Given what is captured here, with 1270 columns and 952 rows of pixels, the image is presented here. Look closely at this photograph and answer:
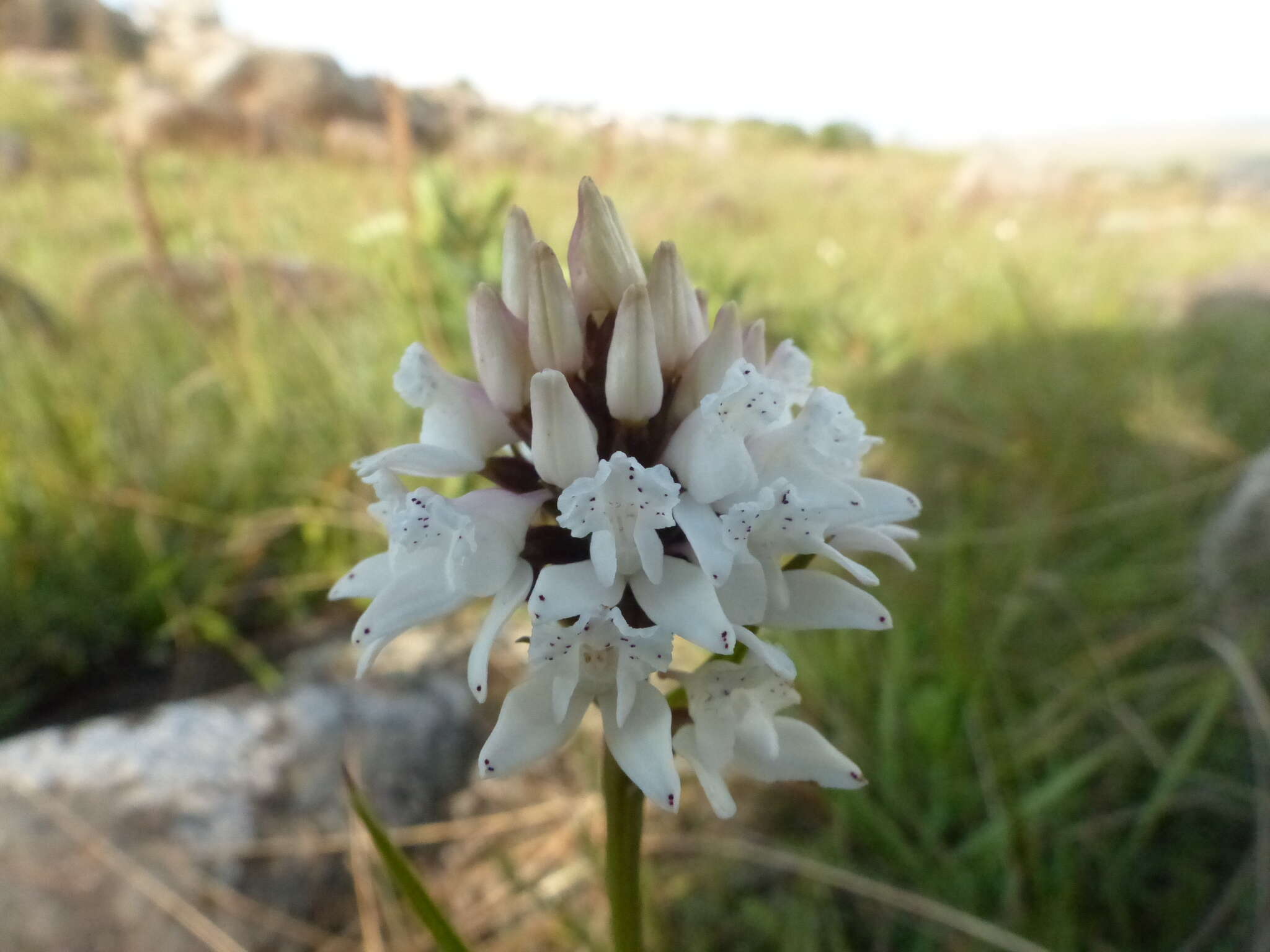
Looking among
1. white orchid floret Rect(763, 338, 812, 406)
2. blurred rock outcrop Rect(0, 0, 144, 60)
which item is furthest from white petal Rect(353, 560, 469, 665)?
blurred rock outcrop Rect(0, 0, 144, 60)

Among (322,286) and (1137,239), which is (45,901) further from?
(1137,239)

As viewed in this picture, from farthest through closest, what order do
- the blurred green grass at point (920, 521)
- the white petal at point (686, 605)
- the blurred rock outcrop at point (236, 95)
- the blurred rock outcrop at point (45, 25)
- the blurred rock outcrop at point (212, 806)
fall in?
the blurred rock outcrop at point (45, 25) → the blurred rock outcrop at point (236, 95) → the blurred green grass at point (920, 521) → the blurred rock outcrop at point (212, 806) → the white petal at point (686, 605)

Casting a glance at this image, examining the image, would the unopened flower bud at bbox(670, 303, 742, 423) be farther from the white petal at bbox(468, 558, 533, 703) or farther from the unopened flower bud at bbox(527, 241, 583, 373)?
the white petal at bbox(468, 558, 533, 703)

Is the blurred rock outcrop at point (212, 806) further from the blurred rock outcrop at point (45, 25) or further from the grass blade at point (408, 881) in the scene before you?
the blurred rock outcrop at point (45, 25)

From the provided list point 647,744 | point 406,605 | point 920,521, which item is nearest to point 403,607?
point 406,605

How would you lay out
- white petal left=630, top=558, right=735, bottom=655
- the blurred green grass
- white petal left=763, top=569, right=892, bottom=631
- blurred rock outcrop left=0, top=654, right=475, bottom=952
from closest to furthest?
white petal left=630, top=558, right=735, bottom=655 < white petal left=763, top=569, right=892, bottom=631 < blurred rock outcrop left=0, top=654, right=475, bottom=952 < the blurred green grass

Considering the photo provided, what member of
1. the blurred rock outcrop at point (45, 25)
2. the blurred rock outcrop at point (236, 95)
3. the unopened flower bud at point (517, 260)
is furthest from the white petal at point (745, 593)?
the blurred rock outcrop at point (45, 25)
